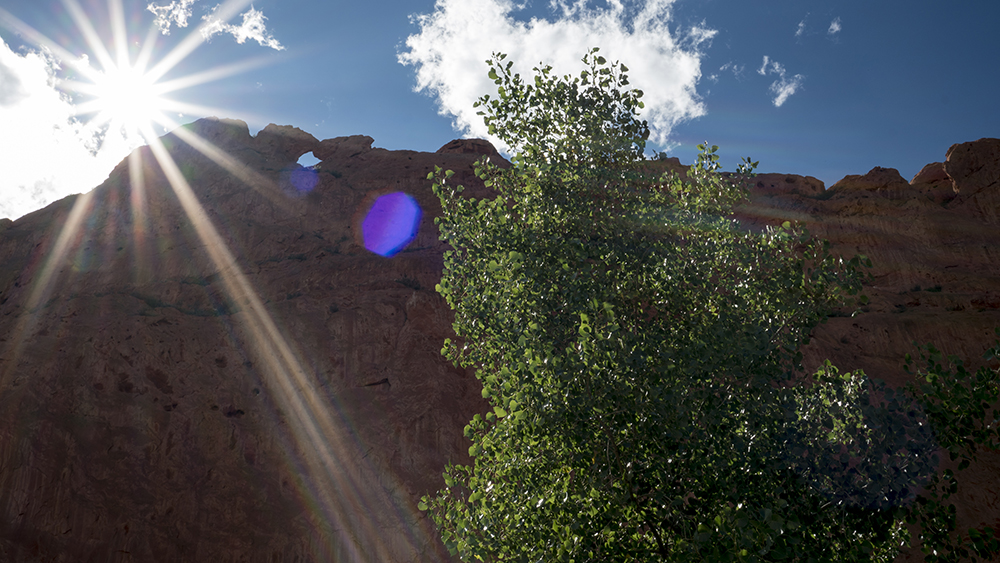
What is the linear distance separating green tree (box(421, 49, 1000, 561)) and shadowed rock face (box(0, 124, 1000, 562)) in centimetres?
1238

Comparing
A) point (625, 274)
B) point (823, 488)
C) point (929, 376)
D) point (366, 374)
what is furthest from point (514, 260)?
point (366, 374)

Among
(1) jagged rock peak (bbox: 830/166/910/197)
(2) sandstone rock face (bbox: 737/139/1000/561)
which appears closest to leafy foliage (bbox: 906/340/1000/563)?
(2) sandstone rock face (bbox: 737/139/1000/561)

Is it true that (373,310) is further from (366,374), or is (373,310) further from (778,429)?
(778,429)

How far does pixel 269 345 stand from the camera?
79.7ft

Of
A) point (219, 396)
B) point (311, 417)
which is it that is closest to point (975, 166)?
point (311, 417)

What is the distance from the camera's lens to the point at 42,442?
59.5 feet

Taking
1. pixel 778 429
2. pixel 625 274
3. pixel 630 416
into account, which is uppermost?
pixel 625 274

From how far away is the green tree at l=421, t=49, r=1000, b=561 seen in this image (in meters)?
6.65

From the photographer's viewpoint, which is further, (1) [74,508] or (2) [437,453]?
(2) [437,453]

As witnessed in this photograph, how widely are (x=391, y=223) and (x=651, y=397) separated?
31401mm

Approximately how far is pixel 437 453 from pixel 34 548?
1260 cm

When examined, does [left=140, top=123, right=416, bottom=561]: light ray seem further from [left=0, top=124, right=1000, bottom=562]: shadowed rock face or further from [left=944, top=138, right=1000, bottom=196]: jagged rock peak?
[left=944, top=138, right=1000, bottom=196]: jagged rock peak

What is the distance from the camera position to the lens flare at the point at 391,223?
3412 cm

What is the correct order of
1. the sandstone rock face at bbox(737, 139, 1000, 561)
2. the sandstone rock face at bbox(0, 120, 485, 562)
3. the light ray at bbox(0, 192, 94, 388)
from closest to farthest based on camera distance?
the sandstone rock face at bbox(0, 120, 485, 562) → the light ray at bbox(0, 192, 94, 388) → the sandstone rock face at bbox(737, 139, 1000, 561)
